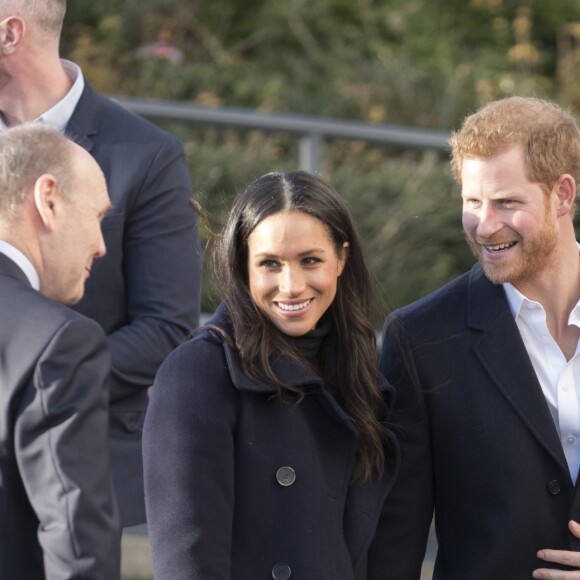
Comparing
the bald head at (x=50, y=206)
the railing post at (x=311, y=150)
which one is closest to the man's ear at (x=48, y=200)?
the bald head at (x=50, y=206)

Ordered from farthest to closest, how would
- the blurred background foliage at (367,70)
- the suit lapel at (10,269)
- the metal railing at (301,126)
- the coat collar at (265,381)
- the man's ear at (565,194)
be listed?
the blurred background foliage at (367,70) < the metal railing at (301,126) < the man's ear at (565,194) < the coat collar at (265,381) < the suit lapel at (10,269)

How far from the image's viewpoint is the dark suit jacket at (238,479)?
3.22 meters

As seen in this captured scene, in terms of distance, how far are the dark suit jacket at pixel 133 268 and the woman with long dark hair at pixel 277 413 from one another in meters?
0.56

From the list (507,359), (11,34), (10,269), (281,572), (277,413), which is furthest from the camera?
(11,34)

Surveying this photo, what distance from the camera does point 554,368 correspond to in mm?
3717

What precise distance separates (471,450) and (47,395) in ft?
4.24

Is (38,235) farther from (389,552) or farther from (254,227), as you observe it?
(389,552)

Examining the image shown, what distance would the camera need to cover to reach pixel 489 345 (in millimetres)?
3719

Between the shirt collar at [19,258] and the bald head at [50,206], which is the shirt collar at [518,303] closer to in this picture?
the bald head at [50,206]

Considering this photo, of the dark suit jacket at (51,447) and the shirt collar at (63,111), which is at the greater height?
the shirt collar at (63,111)

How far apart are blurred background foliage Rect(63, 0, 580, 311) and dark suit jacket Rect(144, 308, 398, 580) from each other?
394cm

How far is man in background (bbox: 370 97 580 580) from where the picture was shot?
3.59 metres

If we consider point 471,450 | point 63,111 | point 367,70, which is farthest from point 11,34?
point 367,70

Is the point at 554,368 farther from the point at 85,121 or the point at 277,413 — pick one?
the point at 85,121
